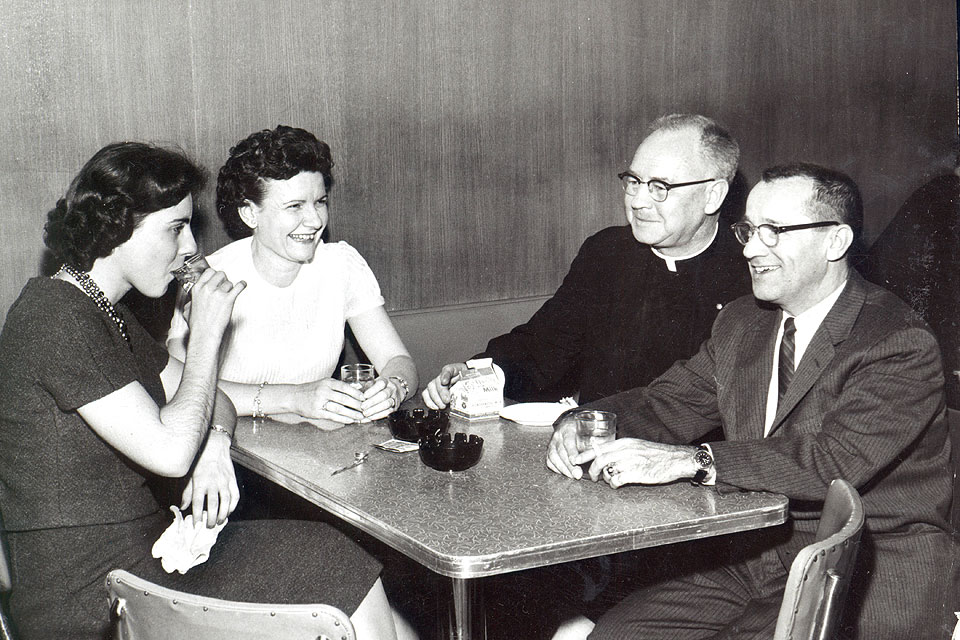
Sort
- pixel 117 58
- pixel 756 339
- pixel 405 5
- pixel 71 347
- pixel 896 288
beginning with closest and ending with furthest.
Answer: pixel 71 347 → pixel 756 339 → pixel 117 58 → pixel 405 5 → pixel 896 288

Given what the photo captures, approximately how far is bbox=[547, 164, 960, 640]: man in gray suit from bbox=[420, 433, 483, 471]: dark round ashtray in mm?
175

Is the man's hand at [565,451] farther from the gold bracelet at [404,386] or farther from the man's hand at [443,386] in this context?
the gold bracelet at [404,386]

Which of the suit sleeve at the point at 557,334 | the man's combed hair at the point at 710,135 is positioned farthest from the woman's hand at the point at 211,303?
the man's combed hair at the point at 710,135

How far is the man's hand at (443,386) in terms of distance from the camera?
254 centimetres

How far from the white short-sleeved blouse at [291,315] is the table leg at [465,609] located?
1.08m

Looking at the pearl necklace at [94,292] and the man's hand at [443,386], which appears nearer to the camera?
the pearl necklace at [94,292]

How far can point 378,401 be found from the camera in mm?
2438

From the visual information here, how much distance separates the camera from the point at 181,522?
6.82ft

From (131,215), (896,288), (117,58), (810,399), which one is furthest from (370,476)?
(896,288)

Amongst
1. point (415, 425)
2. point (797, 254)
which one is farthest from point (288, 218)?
point (797, 254)

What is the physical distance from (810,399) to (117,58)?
2.24 meters

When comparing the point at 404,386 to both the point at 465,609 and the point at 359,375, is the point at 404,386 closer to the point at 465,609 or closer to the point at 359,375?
the point at 359,375

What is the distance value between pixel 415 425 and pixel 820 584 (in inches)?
41.1

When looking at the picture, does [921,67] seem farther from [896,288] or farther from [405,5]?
[405,5]
